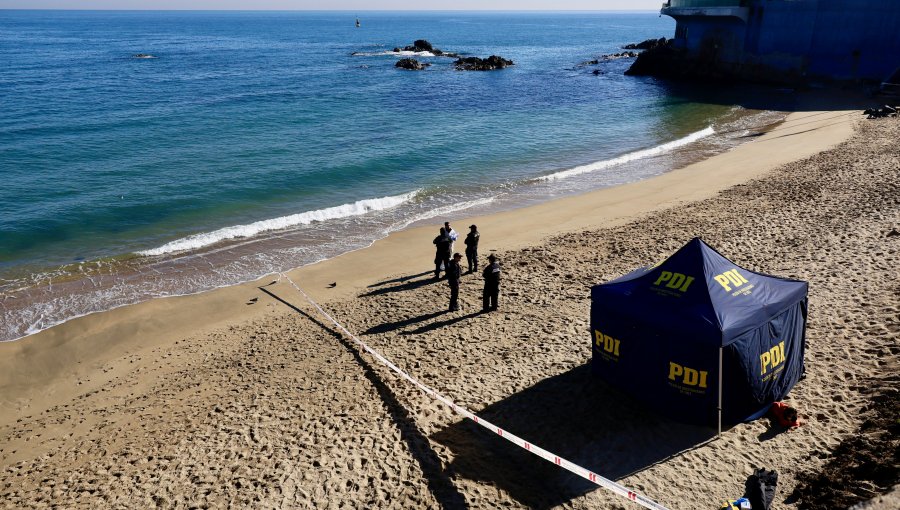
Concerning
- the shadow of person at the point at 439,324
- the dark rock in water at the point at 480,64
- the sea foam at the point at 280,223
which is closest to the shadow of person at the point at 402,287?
the shadow of person at the point at 439,324

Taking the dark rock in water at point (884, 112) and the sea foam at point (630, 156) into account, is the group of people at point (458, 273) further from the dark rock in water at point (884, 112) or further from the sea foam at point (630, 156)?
the dark rock in water at point (884, 112)

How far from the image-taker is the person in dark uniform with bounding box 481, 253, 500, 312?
474 inches

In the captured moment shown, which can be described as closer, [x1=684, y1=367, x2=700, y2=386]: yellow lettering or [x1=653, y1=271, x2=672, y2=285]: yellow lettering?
[x1=684, y1=367, x2=700, y2=386]: yellow lettering

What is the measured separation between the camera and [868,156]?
23172 millimetres

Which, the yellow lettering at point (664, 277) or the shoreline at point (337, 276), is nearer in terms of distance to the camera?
the yellow lettering at point (664, 277)

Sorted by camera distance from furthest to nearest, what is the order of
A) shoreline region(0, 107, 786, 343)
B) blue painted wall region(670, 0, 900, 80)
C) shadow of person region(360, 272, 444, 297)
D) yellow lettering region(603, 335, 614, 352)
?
blue painted wall region(670, 0, 900, 80)
shoreline region(0, 107, 786, 343)
shadow of person region(360, 272, 444, 297)
yellow lettering region(603, 335, 614, 352)

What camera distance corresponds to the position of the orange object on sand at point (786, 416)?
8.12m

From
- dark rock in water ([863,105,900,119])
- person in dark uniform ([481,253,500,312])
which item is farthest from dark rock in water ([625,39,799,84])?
person in dark uniform ([481,253,500,312])

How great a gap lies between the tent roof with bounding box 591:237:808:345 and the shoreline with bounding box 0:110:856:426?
7737 millimetres

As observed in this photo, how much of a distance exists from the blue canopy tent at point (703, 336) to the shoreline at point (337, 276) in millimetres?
7637

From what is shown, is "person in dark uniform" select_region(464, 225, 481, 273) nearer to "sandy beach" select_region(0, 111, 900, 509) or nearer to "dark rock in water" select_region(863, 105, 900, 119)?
"sandy beach" select_region(0, 111, 900, 509)

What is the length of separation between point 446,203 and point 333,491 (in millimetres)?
15805

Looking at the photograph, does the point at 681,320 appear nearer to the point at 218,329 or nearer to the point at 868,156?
the point at 218,329

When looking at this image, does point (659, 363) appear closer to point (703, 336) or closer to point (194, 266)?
point (703, 336)
